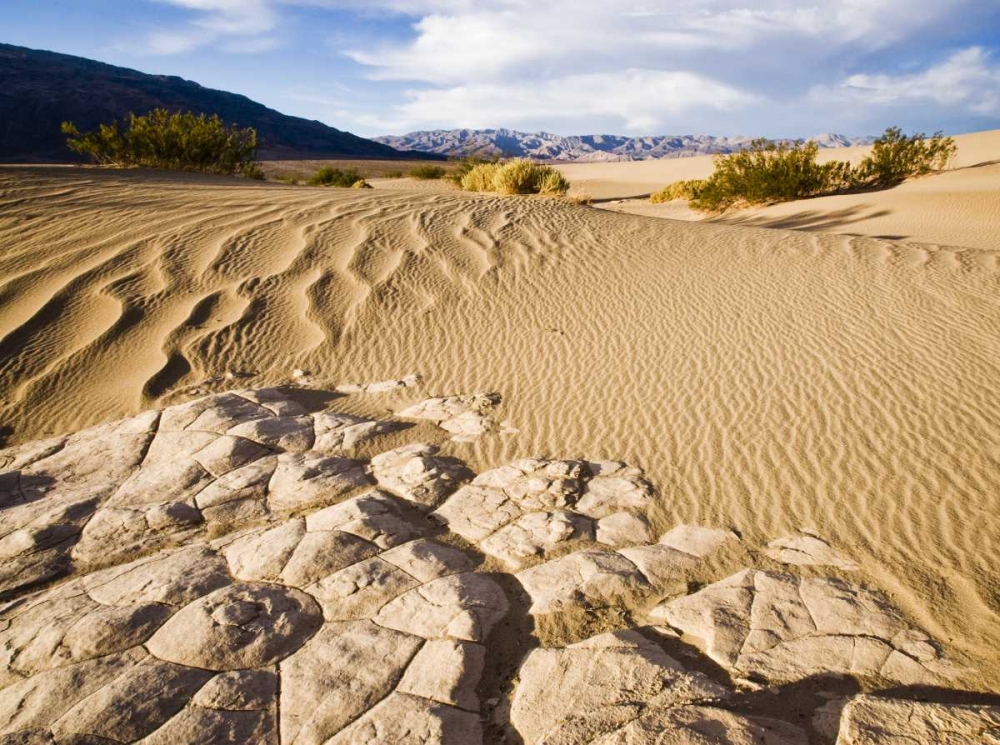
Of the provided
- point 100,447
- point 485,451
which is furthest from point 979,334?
point 100,447

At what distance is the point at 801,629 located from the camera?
2488mm

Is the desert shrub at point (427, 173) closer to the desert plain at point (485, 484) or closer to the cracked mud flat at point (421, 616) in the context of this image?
the desert plain at point (485, 484)

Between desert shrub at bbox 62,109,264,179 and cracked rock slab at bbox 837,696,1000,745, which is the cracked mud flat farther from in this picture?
desert shrub at bbox 62,109,264,179

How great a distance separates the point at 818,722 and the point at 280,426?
141 inches

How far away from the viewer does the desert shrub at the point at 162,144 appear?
12680 millimetres

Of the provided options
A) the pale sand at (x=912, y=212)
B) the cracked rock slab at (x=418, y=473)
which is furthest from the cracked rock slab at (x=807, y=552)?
the pale sand at (x=912, y=212)

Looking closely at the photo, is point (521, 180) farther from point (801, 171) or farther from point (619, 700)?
point (619, 700)

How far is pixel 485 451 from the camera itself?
4.14 meters

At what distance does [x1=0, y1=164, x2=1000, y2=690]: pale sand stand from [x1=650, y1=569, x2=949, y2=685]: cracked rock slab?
176 millimetres

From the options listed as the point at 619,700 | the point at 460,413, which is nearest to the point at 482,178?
the point at 460,413

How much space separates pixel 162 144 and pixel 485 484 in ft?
42.7

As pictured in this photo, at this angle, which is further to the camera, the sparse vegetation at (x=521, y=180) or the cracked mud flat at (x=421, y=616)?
the sparse vegetation at (x=521, y=180)

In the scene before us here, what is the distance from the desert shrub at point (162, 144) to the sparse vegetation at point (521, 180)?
18.3ft

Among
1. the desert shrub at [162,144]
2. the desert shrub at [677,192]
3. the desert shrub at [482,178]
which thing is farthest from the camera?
the desert shrub at [677,192]
